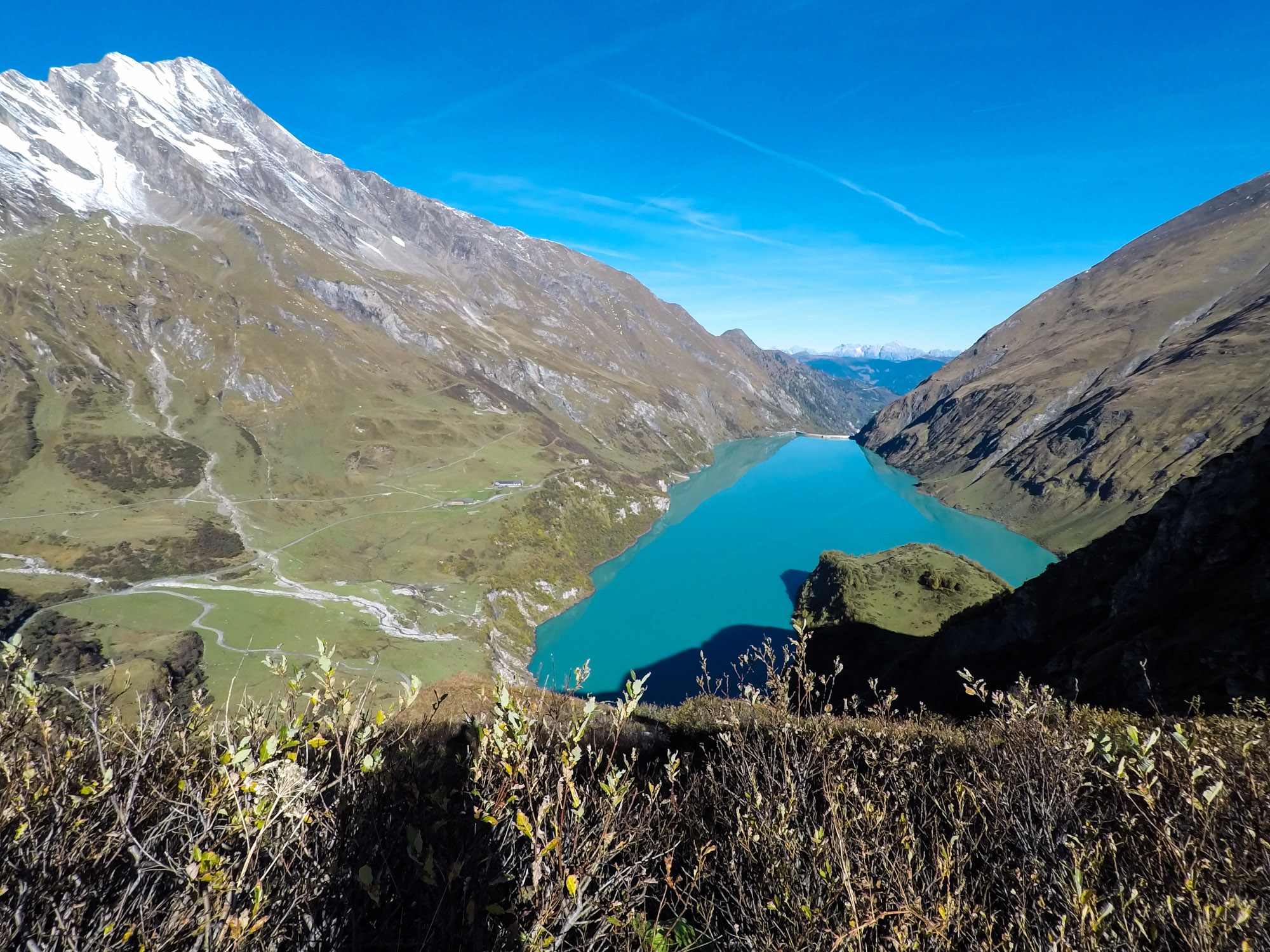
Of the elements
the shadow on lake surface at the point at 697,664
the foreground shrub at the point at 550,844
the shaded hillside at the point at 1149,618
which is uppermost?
the foreground shrub at the point at 550,844

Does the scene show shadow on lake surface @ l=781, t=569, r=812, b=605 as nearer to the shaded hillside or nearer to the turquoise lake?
the turquoise lake

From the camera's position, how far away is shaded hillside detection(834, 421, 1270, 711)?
20.2 meters

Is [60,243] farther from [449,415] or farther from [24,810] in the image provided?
[24,810]

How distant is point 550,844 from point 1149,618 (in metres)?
34.4

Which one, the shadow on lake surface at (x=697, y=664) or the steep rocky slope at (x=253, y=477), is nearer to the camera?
the shadow on lake surface at (x=697, y=664)

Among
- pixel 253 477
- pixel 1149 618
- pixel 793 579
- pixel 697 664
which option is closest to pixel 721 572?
pixel 793 579

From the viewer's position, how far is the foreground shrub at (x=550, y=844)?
169 inches

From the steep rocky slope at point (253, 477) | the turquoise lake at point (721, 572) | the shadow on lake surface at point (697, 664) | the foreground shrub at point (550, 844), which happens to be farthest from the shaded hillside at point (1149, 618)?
the steep rocky slope at point (253, 477)

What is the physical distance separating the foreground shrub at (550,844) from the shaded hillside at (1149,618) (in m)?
10.6

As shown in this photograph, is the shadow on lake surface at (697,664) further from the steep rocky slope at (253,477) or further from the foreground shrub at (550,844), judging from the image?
the foreground shrub at (550,844)

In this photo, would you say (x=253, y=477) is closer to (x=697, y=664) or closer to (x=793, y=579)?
(x=697, y=664)

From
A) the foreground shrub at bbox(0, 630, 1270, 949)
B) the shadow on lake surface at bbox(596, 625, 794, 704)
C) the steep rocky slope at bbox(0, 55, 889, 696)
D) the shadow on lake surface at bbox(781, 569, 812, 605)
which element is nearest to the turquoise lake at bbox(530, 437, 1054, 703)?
the shadow on lake surface at bbox(596, 625, 794, 704)

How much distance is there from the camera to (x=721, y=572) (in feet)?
407

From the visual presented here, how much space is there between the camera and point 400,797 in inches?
249
